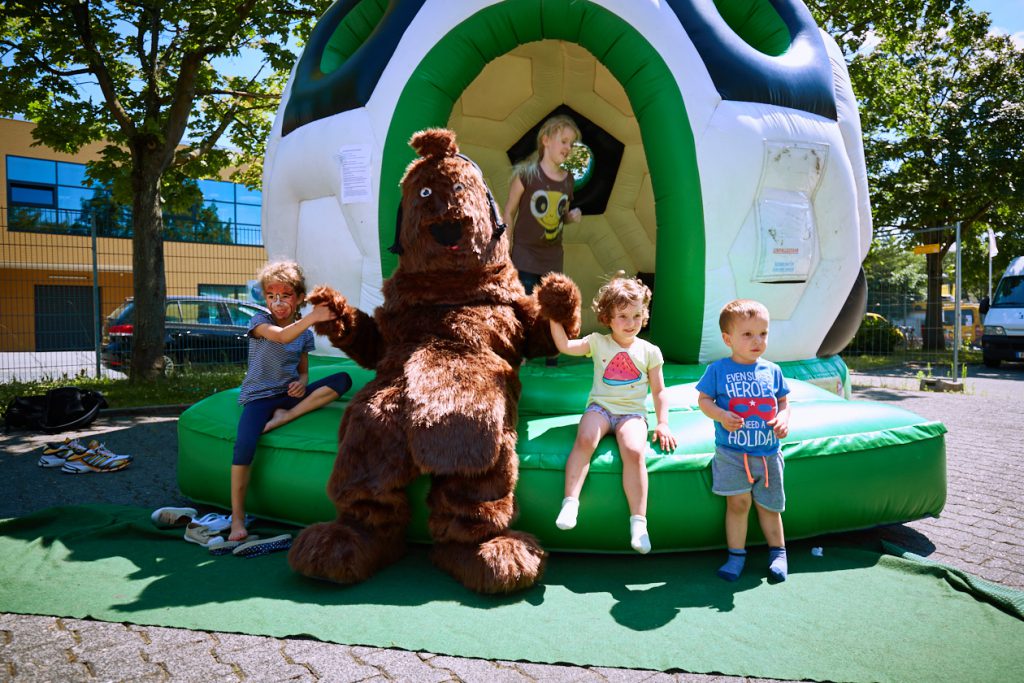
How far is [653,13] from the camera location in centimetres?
385

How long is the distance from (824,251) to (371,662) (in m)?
3.42

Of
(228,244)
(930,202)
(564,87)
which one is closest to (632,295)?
(564,87)

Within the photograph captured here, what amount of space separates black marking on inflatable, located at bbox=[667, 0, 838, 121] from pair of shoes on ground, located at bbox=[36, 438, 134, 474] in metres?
4.34

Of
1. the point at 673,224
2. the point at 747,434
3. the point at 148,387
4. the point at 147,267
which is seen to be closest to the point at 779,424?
the point at 747,434

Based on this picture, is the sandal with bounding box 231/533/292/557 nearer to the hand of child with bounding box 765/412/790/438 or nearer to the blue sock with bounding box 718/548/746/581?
the blue sock with bounding box 718/548/746/581

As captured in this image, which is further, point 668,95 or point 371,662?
point 668,95

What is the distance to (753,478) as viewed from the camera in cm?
270

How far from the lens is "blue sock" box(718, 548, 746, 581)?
2633 mm

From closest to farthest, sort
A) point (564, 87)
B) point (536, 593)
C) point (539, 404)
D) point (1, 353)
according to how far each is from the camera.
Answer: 1. point (536, 593)
2. point (539, 404)
3. point (564, 87)
4. point (1, 353)

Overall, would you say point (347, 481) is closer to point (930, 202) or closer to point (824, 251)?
point (824, 251)

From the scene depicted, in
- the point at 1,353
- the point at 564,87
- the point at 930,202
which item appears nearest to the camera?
the point at 564,87

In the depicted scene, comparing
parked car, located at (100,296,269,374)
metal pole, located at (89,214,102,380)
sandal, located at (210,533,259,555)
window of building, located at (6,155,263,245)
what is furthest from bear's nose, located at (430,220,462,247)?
metal pole, located at (89,214,102,380)

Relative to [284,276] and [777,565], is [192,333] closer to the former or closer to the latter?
[284,276]

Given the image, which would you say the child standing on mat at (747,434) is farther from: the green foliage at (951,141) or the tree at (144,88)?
the green foliage at (951,141)
